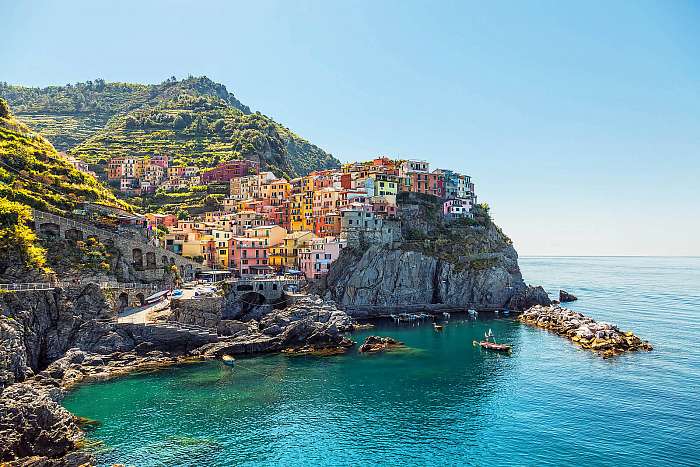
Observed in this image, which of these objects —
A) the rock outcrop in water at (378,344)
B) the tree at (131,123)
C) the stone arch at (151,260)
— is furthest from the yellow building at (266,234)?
the tree at (131,123)

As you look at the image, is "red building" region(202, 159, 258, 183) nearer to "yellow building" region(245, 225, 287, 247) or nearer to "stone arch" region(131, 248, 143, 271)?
"yellow building" region(245, 225, 287, 247)

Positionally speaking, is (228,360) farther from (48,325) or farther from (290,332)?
(48,325)

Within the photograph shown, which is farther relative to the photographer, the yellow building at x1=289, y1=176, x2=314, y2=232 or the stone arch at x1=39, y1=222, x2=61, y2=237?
the yellow building at x1=289, y1=176, x2=314, y2=232

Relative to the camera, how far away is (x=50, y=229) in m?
65.9

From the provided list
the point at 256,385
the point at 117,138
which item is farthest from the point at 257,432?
the point at 117,138

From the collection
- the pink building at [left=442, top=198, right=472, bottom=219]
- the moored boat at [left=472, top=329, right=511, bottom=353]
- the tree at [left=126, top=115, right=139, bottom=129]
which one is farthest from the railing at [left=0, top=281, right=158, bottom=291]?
the tree at [left=126, top=115, right=139, bottom=129]

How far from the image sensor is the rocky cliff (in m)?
93.4

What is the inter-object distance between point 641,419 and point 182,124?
182 metres

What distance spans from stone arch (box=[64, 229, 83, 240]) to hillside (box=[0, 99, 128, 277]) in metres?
4.31

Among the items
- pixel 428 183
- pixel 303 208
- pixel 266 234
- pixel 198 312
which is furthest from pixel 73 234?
pixel 428 183

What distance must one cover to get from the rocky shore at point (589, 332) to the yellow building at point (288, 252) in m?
46.5

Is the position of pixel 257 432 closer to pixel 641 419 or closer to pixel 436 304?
pixel 641 419

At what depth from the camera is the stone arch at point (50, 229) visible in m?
64.9

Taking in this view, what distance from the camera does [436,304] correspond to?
326 feet
